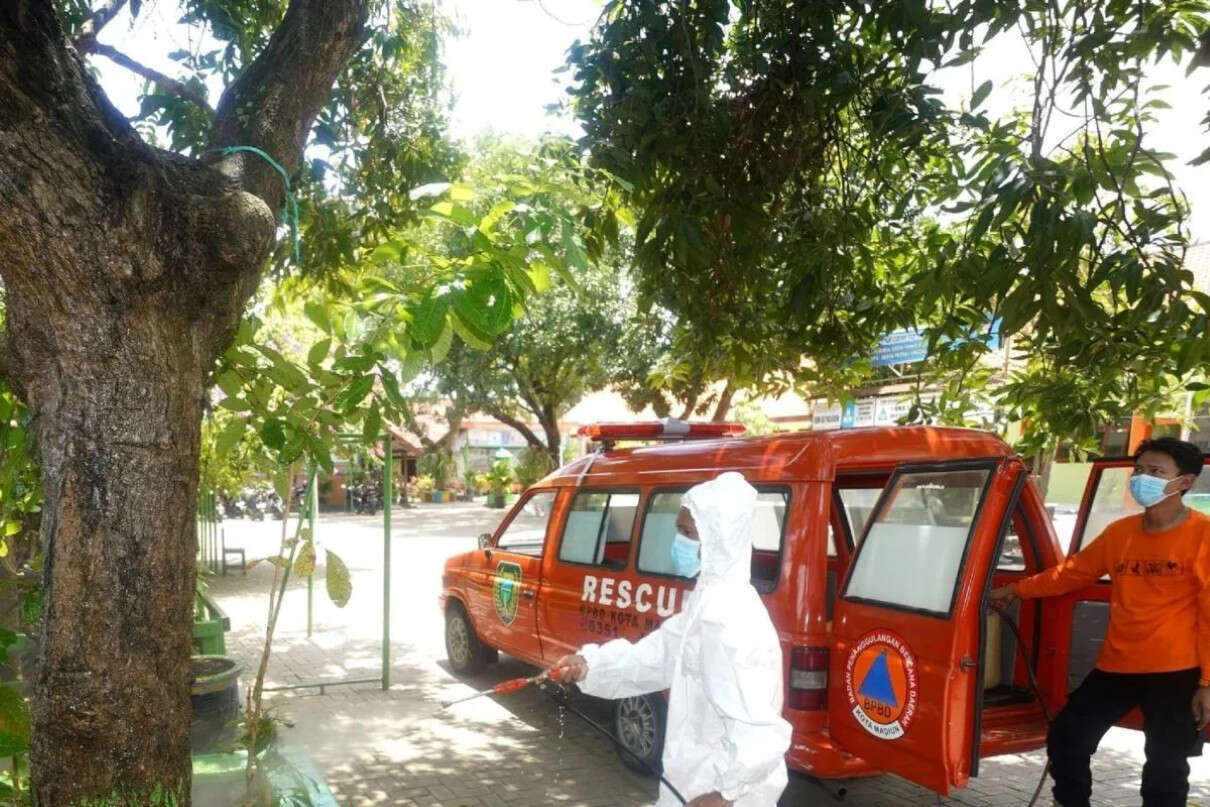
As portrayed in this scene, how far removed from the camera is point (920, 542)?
4.43m

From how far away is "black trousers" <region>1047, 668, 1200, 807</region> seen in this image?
397 cm

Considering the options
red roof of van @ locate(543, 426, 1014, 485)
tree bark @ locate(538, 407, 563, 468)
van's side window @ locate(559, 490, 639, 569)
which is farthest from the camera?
tree bark @ locate(538, 407, 563, 468)

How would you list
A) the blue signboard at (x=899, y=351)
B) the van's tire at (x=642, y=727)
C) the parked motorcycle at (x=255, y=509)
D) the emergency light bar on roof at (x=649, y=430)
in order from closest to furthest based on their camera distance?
1. the van's tire at (x=642, y=727)
2. the emergency light bar on roof at (x=649, y=430)
3. the blue signboard at (x=899, y=351)
4. the parked motorcycle at (x=255, y=509)

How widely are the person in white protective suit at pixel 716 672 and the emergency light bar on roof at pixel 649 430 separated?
357cm

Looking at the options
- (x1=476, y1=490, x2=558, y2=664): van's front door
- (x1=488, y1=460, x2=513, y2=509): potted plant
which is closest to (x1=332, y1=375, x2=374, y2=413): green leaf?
(x1=476, y1=490, x2=558, y2=664): van's front door

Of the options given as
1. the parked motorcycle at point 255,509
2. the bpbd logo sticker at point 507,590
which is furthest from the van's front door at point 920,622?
the parked motorcycle at point 255,509

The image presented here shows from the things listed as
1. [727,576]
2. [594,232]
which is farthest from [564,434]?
[727,576]

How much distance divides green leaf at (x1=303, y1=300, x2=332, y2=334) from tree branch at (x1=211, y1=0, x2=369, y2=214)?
0.35 meters

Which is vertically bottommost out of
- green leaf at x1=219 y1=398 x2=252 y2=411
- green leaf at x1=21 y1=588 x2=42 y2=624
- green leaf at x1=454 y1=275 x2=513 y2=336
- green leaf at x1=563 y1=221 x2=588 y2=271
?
green leaf at x1=21 y1=588 x2=42 y2=624

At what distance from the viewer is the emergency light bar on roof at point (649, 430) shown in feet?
22.8

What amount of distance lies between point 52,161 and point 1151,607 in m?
4.24

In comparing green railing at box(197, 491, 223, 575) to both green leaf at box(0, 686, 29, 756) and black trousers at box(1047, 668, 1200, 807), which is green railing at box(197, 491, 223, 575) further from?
black trousers at box(1047, 668, 1200, 807)

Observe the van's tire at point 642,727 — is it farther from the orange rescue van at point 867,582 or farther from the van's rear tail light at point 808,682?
the van's rear tail light at point 808,682

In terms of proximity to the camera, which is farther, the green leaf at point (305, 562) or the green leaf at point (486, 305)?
the green leaf at point (305, 562)
